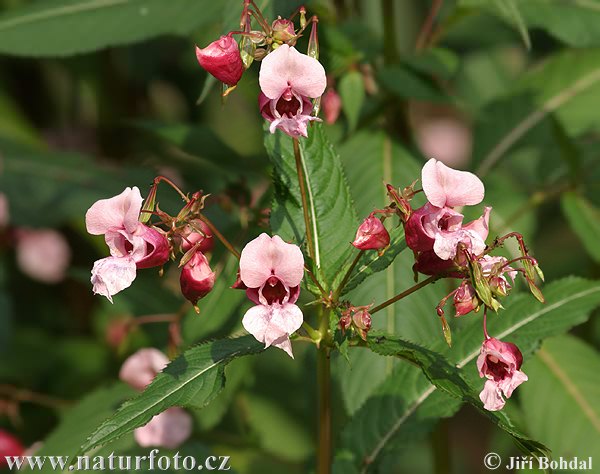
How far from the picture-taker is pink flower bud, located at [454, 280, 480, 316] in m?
0.93

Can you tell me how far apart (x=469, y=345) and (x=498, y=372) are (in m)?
0.25

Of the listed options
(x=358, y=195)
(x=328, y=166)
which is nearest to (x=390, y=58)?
(x=358, y=195)

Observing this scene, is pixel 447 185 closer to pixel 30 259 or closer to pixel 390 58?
pixel 390 58

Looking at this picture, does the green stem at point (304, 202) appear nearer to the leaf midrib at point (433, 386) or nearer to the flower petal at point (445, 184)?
the flower petal at point (445, 184)

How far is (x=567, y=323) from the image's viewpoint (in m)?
1.17

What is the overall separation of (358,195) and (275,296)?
582 mm

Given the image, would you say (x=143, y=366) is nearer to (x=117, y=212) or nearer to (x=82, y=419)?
(x=82, y=419)

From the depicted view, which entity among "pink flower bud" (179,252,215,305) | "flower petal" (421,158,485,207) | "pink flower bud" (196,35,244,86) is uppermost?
"pink flower bud" (196,35,244,86)

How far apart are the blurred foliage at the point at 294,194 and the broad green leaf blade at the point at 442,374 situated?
27mm

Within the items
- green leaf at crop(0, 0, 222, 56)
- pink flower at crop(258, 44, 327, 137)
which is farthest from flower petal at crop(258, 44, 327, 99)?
green leaf at crop(0, 0, 222, 56)

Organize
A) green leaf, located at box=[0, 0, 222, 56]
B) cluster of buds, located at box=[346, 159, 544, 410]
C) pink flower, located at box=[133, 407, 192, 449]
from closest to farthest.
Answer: cluster of buds, located at box=[346, 159, 544, 410] → pink flower, located at box=[133, 407, 192, 449] → green leaf, located at box=[0, 0, 222, 56]

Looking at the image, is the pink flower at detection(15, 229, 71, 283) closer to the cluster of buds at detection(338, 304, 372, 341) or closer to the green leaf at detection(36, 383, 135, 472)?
the green leaf at detection(36, 383, 135, 472)

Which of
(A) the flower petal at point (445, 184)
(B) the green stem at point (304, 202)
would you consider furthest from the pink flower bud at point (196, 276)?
(A) the flower petal at point (445, 184)

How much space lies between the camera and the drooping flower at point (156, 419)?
1.46m
